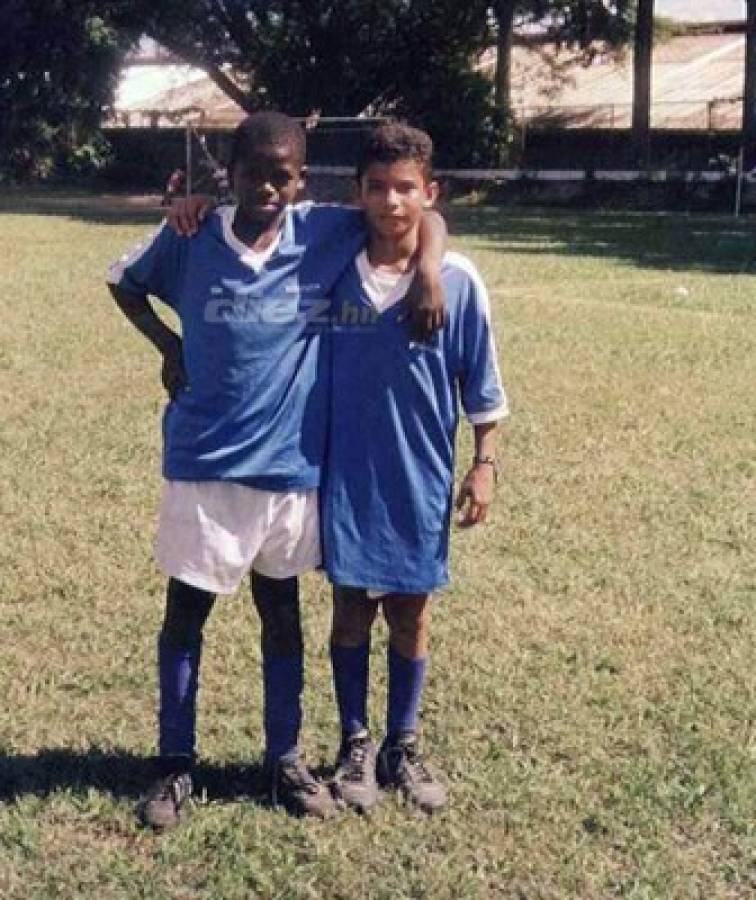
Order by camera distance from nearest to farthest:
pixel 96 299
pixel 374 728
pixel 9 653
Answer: pixel 374 728 < pixel 9 653 < pixel 96 299

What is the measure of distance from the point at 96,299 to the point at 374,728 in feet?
33.2

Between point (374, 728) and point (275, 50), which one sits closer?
point (374, 728)

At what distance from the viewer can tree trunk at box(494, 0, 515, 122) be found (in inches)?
1400

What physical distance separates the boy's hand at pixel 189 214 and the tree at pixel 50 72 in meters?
30.9

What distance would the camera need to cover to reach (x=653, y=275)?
16.4m

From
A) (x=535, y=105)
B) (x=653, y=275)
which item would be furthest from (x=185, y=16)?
(x=653, y=275)

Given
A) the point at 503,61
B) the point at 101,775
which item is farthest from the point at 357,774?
the point at 503,61

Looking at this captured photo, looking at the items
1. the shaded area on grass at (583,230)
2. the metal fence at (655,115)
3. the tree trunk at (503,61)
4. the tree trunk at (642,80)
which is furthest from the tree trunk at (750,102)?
the tree trunk at (503,61)

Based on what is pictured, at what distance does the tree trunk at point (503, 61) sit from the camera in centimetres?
3556

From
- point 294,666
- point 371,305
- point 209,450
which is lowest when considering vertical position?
point 294,666

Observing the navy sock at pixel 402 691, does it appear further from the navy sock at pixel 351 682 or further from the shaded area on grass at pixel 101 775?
the shaded area on grass at pixel 101 775

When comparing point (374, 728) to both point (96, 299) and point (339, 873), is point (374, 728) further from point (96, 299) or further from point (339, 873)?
point (96, 299)

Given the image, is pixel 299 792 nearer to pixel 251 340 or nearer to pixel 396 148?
pixel 251 340

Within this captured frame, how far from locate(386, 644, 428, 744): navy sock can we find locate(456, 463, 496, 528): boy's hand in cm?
38
